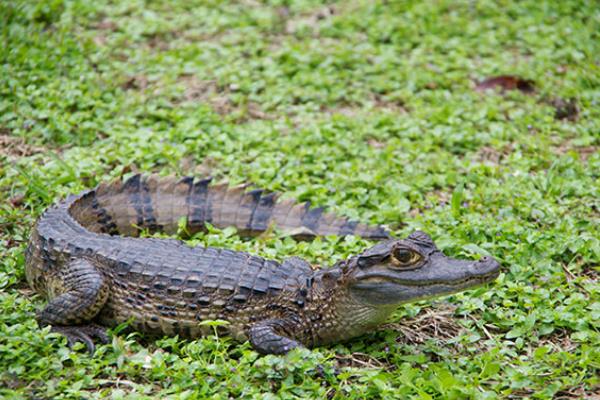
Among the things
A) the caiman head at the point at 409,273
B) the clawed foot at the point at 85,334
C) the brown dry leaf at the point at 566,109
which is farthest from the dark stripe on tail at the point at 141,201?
the brown dry leaf at the point at 566,109

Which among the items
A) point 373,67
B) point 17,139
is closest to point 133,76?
point 17,139

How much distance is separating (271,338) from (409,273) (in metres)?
0.83

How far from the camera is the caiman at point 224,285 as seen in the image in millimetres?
4176

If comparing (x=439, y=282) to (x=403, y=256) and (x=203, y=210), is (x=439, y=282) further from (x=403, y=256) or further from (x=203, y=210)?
(x=203, y=210)

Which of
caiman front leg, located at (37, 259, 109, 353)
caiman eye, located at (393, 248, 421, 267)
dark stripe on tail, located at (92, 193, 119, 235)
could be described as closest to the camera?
caiman eye, located at (393, 248, 421, 267)

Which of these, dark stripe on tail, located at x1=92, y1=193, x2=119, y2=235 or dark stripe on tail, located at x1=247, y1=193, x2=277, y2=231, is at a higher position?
dark stripe on tail, located at x1=92, y1=193, x2=119, y2=235

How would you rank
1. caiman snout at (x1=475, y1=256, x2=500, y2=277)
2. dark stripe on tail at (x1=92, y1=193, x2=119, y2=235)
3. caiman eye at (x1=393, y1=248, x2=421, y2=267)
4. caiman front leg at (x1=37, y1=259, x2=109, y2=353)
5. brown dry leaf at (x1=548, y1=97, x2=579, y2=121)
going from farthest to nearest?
brown dry leaf at (x1=548, y1=97, x2=579, y2=121)
dark stripe on tail at (x1=92, y1=193, x2=119, y2=235)
caiman front leg at (x1=37, y1=259, x2=109, y2=353)
caiman eye at (x1=393, y1=248, x2=421, y2=267)
caiman snout at (x1=475, y1=256, x2=500, y2=277)

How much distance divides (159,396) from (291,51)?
4953mm

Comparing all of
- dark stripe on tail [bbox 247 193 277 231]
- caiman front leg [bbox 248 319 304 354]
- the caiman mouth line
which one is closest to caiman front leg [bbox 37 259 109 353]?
caiman front leg [bbox 248 319 304 354]

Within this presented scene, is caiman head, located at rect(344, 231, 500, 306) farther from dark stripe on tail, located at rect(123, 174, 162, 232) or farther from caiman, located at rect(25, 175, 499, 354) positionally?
dark stripe on tail, located at rect(123, 174, 162, 232)

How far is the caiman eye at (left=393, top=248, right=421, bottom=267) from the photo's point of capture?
417 cm

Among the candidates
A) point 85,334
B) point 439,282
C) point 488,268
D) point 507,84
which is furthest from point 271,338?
point 507,84

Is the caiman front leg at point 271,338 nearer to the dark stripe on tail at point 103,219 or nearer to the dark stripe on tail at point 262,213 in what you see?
the dark stripe on tail at point 262,213

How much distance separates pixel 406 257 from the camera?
4.17 metres
